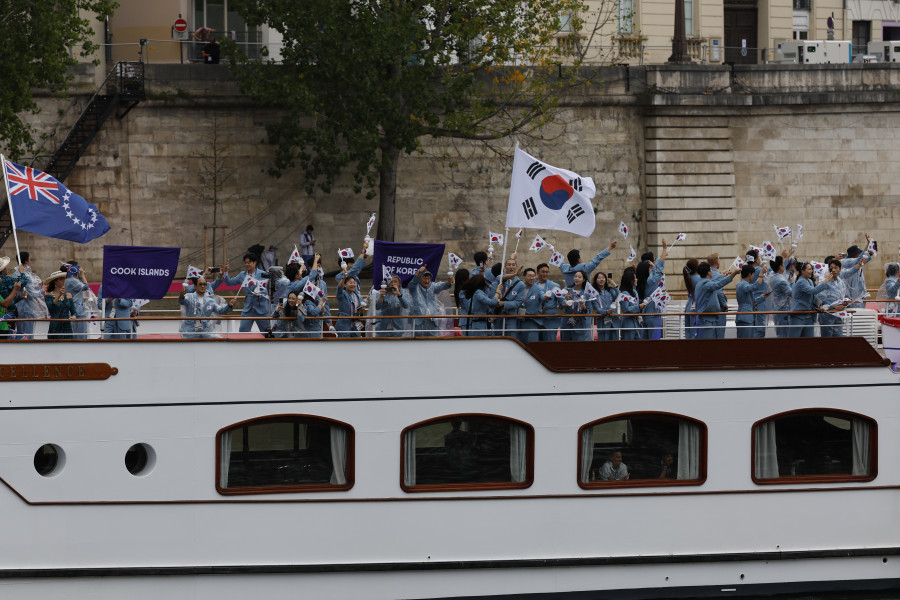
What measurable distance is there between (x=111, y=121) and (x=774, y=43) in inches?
778

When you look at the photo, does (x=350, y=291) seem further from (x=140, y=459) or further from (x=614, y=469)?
(x=614, y=469)

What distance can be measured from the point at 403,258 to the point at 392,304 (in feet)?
1.41

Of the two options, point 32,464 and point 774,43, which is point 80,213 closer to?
point 32,464

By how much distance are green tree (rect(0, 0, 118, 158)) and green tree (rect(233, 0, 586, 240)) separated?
4.04m

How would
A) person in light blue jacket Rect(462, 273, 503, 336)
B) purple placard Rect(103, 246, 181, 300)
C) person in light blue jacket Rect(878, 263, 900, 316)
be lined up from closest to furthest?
1. purple placard Rect(103, 246, 181, 300)
2. person in light blue jacket Rect(462, 273, 503, 336)
3. person in light blue jacket Rect(878, 263, 900, 316)

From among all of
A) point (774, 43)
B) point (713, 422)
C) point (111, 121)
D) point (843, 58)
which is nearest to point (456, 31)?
point (111, 121)

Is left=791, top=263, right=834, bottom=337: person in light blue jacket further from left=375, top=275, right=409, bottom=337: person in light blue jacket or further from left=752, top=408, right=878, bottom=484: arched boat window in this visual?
left=375, top=275, right=409, bottom=337: person in light blue jacket

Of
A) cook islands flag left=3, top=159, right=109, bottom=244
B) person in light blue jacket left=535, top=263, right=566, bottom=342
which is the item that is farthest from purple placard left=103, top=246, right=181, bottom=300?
person in light blue jacket left=535, top=263, right=566, bottom=342

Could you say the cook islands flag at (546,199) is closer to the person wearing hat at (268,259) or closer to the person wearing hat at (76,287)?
the person wearing hat at (76,287)

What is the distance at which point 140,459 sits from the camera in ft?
32.6

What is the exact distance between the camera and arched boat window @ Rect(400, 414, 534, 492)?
10.2m

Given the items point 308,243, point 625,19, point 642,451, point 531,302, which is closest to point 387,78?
point 308,243

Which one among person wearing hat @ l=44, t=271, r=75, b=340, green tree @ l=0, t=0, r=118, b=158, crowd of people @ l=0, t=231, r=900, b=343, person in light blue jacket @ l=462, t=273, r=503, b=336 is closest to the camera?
crowd of people @ l=0, t=231, r=900, b=343

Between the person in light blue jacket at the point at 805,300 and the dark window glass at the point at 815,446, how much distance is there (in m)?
0.84
